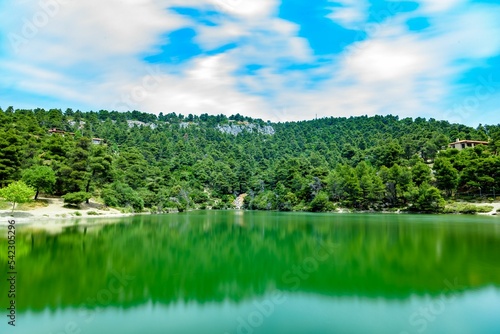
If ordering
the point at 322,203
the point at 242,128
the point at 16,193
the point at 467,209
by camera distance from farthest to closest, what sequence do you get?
the point at 242,128 < the point at 322,203 < the point at 467,209 < the point at 16,193

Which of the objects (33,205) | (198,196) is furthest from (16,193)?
(198,196)

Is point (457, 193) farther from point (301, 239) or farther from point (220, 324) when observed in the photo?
point (220, 324)

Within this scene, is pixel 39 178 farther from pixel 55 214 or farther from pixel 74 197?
pixel 74 197

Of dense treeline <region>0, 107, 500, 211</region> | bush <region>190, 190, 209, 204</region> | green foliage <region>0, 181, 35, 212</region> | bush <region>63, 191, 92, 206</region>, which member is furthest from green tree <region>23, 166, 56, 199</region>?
bush <region>190, 190, 209, 204</region>

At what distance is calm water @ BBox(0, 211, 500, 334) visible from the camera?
7652 mm

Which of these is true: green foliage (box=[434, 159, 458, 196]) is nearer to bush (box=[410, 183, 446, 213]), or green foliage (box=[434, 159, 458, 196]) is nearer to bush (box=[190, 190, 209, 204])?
bush (box=[410, 183, 446, 213])

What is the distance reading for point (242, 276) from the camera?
12.2 metres

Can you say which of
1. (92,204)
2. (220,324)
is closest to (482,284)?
(220,324)

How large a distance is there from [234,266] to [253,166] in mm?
91451

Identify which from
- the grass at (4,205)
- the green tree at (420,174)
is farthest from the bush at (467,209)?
the grass at (4,205)

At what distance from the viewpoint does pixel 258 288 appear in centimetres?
1059

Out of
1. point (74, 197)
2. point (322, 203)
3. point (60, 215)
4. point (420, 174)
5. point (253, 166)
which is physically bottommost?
point (322, 203)

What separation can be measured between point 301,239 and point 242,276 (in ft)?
33.6

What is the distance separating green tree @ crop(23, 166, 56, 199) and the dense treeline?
0.33 ft
